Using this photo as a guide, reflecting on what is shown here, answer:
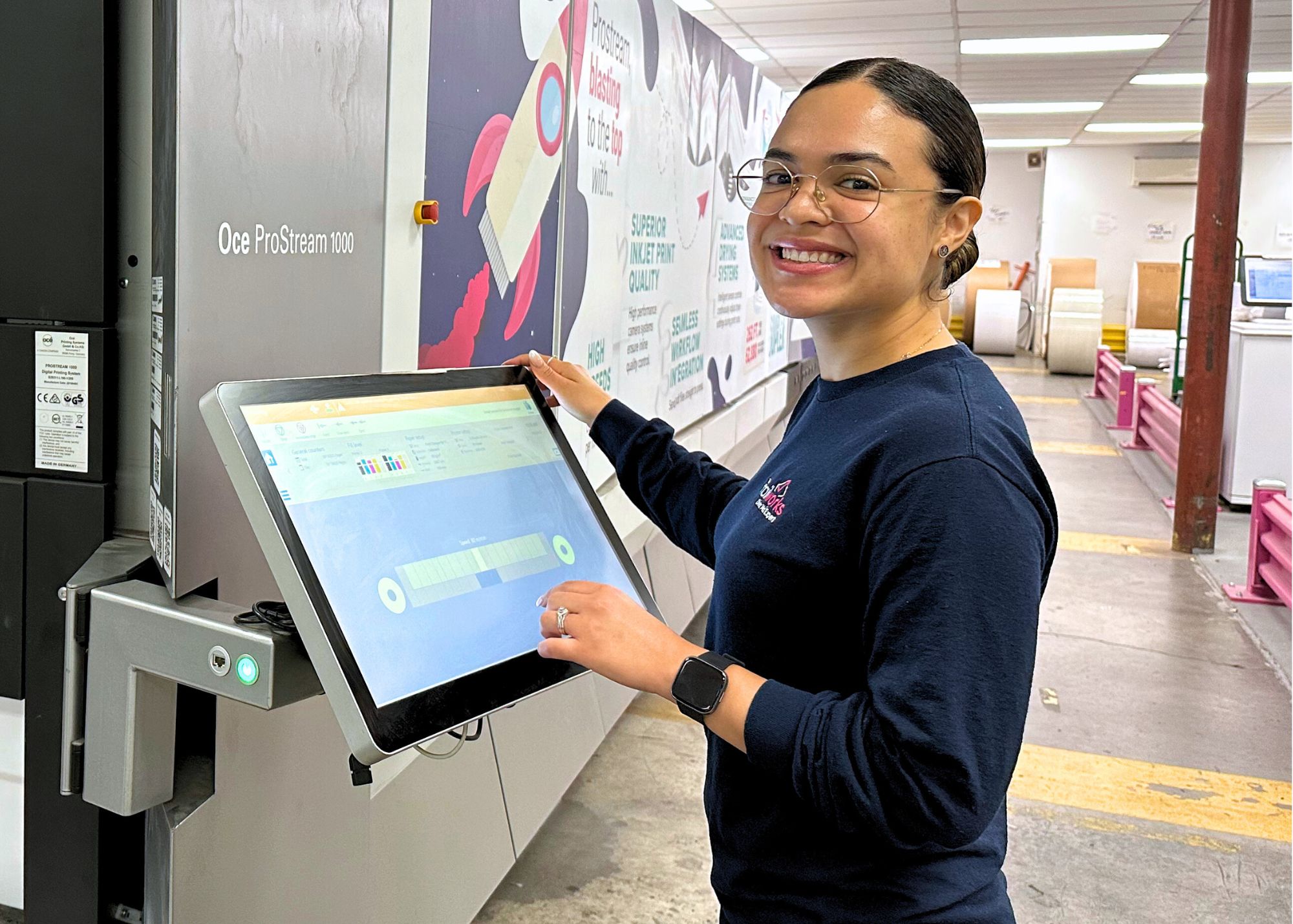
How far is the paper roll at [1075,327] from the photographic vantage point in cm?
1384

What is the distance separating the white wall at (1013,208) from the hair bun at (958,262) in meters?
18.1

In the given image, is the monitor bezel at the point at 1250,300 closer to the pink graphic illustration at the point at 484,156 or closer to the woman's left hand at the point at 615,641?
the pink graphic illustration at the point at 484,156

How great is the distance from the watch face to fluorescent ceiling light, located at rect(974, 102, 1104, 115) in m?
13.1

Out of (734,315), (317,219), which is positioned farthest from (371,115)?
(734,315)

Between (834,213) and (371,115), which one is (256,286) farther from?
(834,213)

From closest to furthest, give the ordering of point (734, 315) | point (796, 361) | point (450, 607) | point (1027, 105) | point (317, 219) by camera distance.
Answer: point (450, 607) → point (317, 219) → point (734, 315) → point (796, 361) → point (1027, 105)

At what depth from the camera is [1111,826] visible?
10.3 feet

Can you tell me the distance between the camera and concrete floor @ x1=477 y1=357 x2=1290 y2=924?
8.99 feet

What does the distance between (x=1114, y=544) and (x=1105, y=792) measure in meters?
3.16

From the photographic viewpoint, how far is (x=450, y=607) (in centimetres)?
116

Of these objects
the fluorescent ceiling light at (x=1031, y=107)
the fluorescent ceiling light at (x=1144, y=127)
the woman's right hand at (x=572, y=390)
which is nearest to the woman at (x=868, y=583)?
the woman's right hand at (x=572, y=390)

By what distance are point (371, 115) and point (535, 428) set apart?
535 millimetres

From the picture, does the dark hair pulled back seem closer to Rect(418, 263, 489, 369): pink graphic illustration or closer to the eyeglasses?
the eyeglasses

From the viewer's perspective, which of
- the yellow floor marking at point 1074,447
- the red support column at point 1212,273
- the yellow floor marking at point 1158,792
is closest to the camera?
the yellow floor marking at point 1158,792
